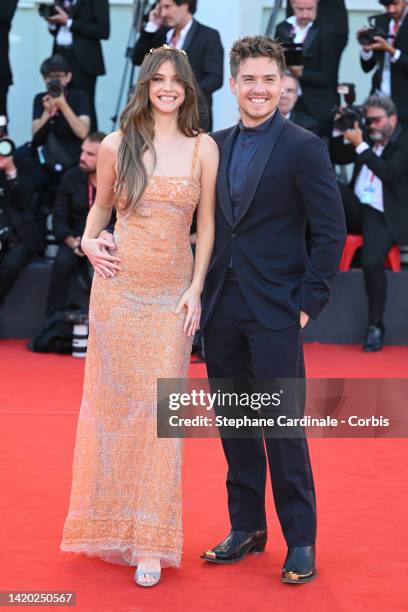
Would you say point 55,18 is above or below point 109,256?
above

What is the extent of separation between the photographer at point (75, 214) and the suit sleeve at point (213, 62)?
83 centimetres

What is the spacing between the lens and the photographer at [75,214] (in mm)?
7695

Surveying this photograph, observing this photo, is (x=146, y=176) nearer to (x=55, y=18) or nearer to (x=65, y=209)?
(x=65, y=209)

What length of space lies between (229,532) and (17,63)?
712 centimetres

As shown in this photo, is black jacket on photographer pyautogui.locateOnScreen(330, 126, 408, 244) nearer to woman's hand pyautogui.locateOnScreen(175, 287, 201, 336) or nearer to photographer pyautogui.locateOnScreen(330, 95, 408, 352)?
photographer pyautogui.locateOnScreen(330, 95, 408, 352)

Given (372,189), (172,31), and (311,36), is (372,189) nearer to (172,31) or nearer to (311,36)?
(311,36)

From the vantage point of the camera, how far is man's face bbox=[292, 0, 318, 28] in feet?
25.8

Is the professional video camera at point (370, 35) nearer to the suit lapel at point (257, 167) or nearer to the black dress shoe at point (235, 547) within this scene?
the suit lapel at point (257, 167)

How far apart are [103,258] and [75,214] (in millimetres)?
4223

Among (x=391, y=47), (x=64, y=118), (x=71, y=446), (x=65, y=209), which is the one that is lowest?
(x=71, y=446)

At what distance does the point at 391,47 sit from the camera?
26.0ft

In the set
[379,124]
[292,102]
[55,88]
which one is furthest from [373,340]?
[55,88]

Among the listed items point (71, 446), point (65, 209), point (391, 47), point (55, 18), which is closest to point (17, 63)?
point (55, 18)

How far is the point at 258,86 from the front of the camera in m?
3.58
